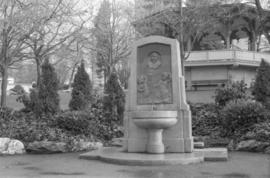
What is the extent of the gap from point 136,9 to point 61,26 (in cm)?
999

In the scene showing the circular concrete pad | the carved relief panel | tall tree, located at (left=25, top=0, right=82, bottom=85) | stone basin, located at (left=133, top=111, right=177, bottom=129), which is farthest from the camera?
tall tree, located at (left=25, top=0, right=82, bottom=85)

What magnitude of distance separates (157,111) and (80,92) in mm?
8120

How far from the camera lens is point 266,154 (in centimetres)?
1119

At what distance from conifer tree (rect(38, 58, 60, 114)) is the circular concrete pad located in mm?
5962

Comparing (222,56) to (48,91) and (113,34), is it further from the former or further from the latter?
(48,91)

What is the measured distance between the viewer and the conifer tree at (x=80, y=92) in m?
17.3

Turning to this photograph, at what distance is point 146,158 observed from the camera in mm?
9516

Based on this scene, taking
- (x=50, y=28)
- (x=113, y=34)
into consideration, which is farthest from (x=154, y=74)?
(x=113, y=34)

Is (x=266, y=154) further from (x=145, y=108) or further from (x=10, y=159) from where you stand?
(x=10, y=159)

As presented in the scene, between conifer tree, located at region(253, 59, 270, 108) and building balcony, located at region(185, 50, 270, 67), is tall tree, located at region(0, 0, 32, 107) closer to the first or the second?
conifer tree, located at region(253, 59, 270, 108)

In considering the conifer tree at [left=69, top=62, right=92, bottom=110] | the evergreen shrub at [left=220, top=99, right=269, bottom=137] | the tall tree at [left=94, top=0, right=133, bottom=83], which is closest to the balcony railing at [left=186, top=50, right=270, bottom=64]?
the tall tree at [left=94, top=0, right=133, bottom=83]

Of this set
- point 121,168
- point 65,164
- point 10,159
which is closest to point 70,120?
point 10,159

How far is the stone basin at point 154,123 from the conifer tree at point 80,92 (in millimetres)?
7274

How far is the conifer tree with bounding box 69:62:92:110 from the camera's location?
17.3 metres
